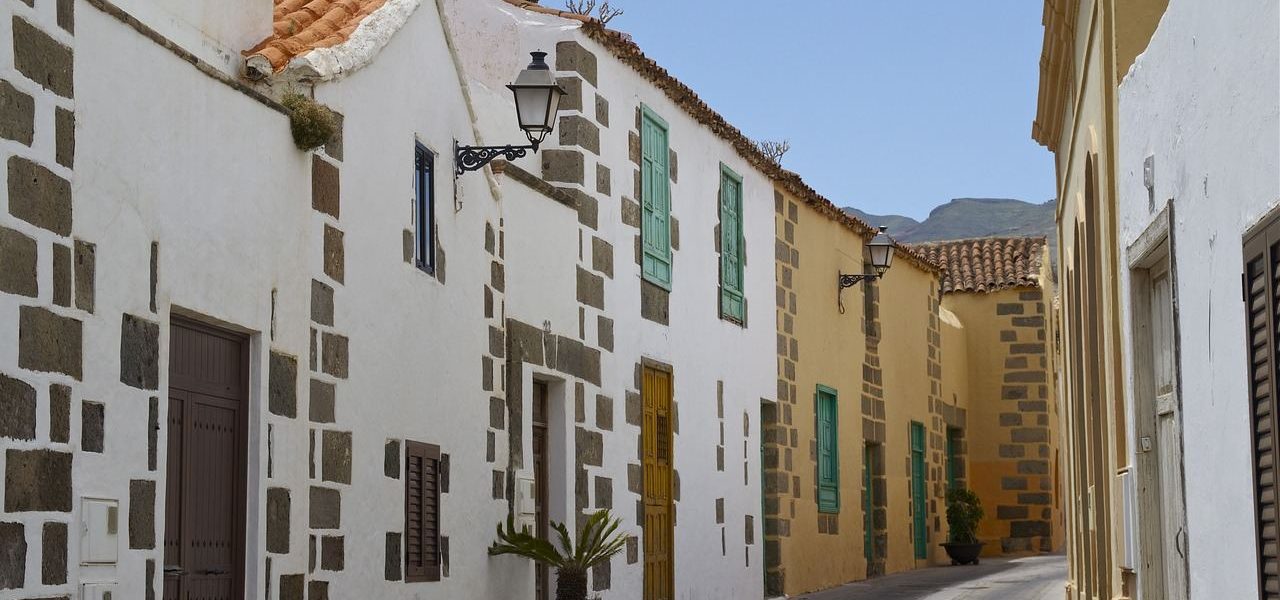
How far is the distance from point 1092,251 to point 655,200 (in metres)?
5.79

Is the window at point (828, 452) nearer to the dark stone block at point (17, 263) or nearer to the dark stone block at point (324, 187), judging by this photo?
the dark stone block at point (324, 187)

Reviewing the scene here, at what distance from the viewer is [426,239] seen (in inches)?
416

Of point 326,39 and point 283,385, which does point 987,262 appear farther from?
point 283,385

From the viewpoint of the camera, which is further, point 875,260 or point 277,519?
point 875,260

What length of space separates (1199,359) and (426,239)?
5711mm

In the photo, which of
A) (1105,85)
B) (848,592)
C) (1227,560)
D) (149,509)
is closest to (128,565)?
(149,509)

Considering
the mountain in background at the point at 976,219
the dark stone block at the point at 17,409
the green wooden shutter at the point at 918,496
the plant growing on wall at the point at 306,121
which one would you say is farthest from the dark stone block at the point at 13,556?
the mountain in background at the point at 976,219

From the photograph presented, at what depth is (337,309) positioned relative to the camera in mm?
9102

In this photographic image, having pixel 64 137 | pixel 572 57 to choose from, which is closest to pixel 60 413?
pixel 64 137

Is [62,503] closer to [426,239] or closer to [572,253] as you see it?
[426,239]

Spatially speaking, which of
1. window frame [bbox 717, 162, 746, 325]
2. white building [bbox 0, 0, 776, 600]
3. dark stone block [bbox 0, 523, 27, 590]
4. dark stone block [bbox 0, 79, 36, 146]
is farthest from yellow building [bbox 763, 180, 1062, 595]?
dark stone block [bbox 0, 79, 36, 146]

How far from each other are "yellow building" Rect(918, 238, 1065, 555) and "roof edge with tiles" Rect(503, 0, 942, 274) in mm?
5629

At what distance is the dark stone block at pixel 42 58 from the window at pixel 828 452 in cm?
1420

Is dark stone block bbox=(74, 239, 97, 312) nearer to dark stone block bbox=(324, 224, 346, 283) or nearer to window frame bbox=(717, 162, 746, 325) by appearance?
dark stone block bbox=(324, 224, 346, 283)
